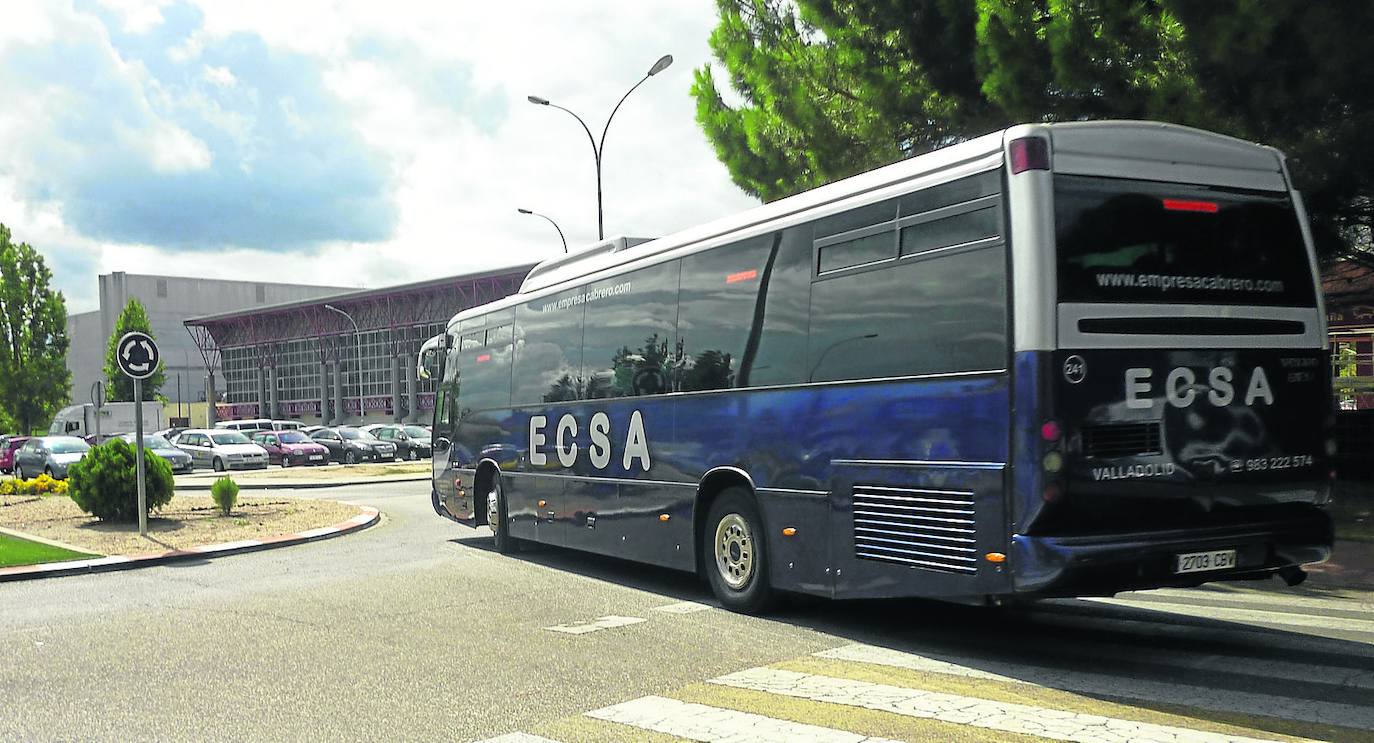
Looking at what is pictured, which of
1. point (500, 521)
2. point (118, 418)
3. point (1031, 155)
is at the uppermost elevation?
point (1031, 155)

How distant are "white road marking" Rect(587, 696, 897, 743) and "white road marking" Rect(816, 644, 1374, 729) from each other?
159 cm

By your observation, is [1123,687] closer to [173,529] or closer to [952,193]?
[952,193]

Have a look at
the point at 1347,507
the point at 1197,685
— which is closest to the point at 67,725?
the point at 1197,685

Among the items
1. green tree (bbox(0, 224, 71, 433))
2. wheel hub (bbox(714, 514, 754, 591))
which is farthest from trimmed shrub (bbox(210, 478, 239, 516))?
green tree (bbox(0, 224, 71, 433))

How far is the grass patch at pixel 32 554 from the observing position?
43.5ft

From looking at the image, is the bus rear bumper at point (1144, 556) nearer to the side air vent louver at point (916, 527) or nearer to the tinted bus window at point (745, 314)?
the side air vent louver at point (916, 527)

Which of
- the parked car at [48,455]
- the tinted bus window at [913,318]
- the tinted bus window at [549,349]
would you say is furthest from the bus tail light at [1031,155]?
the parked car at [48,455]

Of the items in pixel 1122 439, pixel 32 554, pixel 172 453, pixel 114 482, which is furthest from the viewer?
pixel 172 453

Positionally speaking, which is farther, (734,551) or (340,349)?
(340,349)

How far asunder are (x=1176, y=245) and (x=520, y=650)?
4846 millimetres

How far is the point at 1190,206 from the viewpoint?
7.24 m

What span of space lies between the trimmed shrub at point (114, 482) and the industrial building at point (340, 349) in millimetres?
44232

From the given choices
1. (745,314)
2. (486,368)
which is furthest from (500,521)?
(745,314)

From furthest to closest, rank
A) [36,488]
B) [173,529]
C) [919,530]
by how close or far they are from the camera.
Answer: [36,488] < [173,529] < [919,530]
